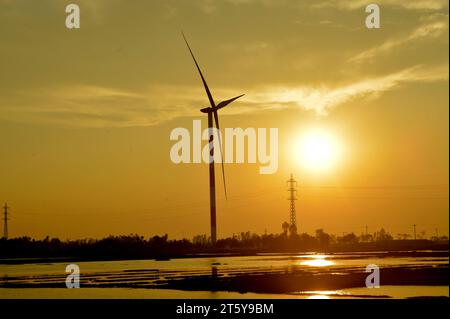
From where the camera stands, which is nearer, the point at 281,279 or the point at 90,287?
the point at 90,287

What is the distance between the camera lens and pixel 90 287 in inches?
2470
